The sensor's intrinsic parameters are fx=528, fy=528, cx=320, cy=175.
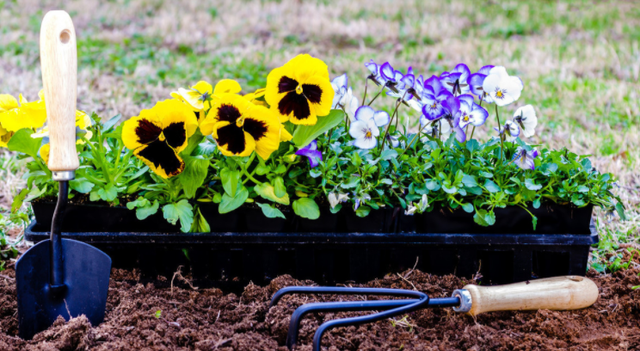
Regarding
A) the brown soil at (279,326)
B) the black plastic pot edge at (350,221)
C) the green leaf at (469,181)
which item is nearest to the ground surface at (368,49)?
the black plastic pot edge at (350,221)

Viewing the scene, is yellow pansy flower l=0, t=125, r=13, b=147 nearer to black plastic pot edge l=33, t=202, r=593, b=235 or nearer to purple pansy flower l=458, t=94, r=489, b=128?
black plastic pot edge l=33, t=202, r=593, b=235

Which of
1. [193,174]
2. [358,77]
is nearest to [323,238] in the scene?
[193,174]

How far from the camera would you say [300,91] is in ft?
4.66

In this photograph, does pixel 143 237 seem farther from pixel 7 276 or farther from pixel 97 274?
pixel 7 276

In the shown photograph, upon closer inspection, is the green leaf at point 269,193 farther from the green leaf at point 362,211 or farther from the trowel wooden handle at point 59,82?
the trowel wooden handle at point 59,82

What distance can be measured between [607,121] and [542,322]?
2436 millimetres

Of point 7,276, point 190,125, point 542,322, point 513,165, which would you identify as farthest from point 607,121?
point 7,276

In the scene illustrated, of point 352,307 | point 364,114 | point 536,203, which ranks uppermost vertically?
point 364,114

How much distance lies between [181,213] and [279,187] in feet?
0.91

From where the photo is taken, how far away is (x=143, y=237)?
4.99 feet

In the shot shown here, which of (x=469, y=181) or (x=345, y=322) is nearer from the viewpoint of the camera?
(x=345, y=322)

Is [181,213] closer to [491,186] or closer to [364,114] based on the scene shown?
[364,114]

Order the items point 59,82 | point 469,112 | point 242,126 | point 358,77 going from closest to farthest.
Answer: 1. point 59,82
2. point 242,126
3. point 469,112
4. point 358,77

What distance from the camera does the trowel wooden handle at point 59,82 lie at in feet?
3.96
